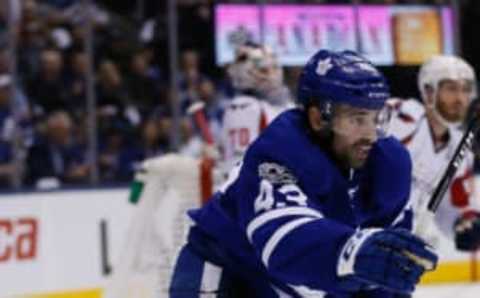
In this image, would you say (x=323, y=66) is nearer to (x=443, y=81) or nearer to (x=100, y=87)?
(x=443, y=81)

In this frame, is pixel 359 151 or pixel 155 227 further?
pixel 155 227

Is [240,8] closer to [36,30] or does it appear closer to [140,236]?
[36,30]

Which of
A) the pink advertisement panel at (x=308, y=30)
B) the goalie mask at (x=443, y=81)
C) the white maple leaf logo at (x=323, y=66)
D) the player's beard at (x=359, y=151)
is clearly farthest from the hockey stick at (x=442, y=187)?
the pink advertisement panel at (x=308, y=30)

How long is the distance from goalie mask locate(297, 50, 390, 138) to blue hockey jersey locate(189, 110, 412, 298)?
7cm

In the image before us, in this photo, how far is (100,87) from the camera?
7316 millimetres

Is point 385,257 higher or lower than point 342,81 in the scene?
lower

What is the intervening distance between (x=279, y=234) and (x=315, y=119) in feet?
0.75

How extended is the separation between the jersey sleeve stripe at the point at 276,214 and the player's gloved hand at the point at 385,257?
10cm

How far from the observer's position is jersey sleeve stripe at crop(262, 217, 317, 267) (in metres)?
2.45

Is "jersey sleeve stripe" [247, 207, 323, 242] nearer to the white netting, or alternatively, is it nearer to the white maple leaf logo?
the white maple leaf logo

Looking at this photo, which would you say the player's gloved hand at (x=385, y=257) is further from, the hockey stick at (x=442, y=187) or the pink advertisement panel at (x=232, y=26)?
the pink advertisement panel at (x=232, y=26)

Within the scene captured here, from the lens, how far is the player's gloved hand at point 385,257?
7.71 feet

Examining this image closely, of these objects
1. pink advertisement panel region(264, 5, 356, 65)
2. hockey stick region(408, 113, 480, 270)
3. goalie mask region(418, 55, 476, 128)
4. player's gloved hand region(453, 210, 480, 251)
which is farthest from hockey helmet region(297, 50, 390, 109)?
pink advertisement panel region(264, 5, 356, 65)

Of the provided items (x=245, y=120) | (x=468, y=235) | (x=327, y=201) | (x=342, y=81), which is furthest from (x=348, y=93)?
(x=245, y=120)
